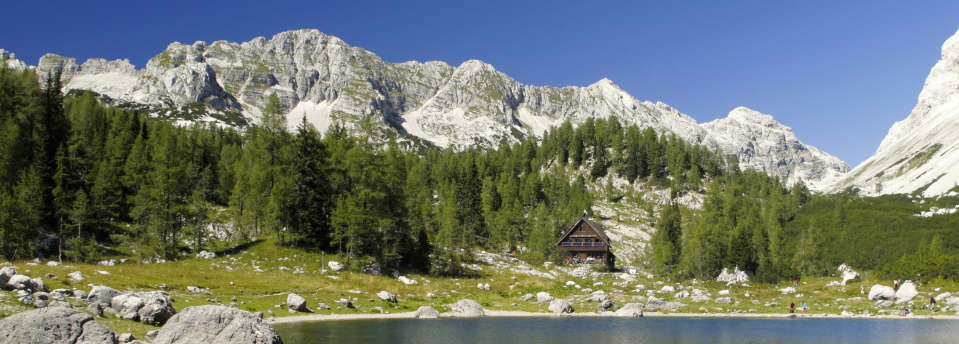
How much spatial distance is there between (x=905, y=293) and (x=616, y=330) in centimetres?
3699

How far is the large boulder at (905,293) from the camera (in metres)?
52.4

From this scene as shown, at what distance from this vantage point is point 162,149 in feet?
267

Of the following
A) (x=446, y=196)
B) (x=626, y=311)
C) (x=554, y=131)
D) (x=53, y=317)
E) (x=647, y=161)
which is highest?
(x=554, y=131)

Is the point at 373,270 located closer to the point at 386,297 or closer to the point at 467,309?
the point at 386,297

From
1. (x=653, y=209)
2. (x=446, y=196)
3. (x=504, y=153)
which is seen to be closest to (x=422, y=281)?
(x=446, y=196)

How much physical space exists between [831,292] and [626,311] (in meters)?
31.9

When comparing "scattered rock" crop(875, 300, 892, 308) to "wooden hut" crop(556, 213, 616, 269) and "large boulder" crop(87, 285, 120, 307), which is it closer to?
"wooden hut" crop(556, 213, 616, 269)

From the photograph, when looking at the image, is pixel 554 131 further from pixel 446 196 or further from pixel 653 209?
pixel 446 196

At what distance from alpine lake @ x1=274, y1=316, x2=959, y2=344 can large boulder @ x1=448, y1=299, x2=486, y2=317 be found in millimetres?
1657

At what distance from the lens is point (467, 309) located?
4294cm

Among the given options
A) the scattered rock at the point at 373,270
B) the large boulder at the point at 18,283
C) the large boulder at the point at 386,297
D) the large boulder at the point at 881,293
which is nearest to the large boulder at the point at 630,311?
the large boulder at the point at 386,297

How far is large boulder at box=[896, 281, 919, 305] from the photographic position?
172 feet

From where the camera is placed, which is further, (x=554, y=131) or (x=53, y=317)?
(x=554, y=131)

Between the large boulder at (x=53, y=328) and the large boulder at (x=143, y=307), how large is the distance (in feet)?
23.8
